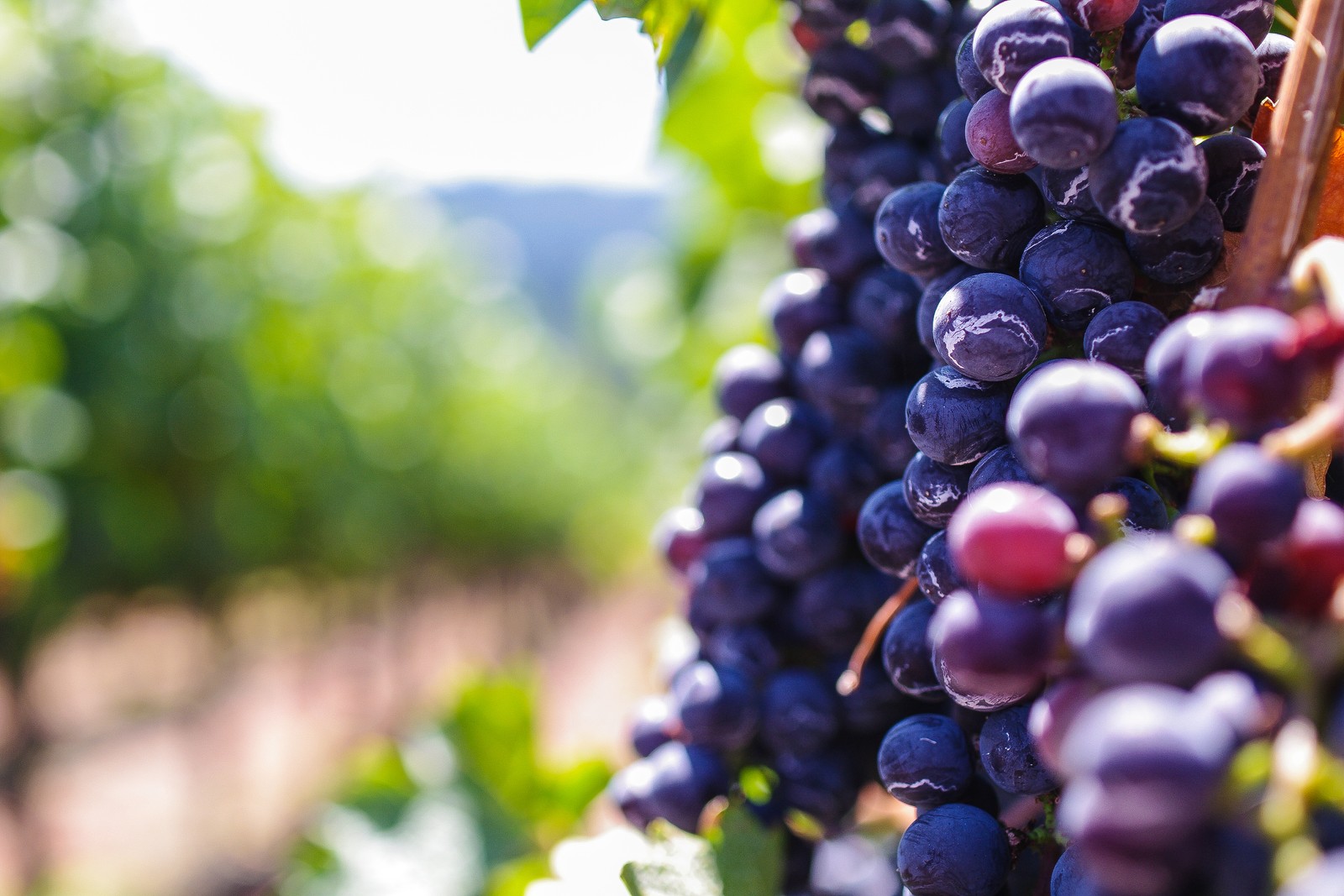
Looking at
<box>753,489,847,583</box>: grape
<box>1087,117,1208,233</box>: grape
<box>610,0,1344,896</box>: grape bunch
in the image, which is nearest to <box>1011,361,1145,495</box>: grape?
<box>610,0,1344,896</box>: grape bunch

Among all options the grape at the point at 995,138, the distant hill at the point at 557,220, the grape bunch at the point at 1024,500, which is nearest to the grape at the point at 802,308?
the grape bunch at the point at 1024,500

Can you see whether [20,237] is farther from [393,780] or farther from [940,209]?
[940,209]

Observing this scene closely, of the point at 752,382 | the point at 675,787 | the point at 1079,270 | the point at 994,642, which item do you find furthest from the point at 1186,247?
the point at 675,787

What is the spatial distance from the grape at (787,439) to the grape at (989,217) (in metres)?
0.24

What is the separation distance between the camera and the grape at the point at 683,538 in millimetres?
871

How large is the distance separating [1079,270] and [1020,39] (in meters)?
0.12

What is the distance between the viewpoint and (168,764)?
823 cm

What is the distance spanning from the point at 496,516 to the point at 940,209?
455 inches

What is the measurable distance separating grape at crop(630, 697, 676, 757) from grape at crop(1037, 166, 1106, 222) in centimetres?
50

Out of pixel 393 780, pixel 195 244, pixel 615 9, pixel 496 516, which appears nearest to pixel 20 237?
pixel 195 244

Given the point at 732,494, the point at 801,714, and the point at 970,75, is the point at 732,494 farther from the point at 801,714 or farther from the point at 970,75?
the point at 970,75

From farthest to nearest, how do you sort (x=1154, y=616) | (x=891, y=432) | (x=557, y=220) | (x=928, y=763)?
(x=557, y=220), (x=891, y=432), (x=928, y=763), (x=1154, y=616)

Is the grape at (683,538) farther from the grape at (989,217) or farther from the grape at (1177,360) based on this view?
the grape at (1177,360)

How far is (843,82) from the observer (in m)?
0.78
